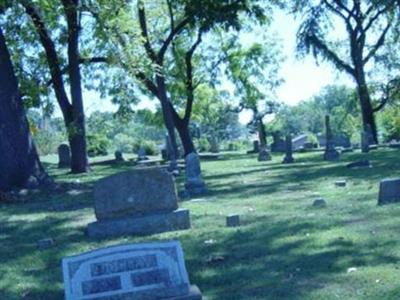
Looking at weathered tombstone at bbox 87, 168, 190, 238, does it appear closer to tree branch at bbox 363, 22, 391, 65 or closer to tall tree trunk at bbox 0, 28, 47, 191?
tall tree trunk at bbox 0, 28, 47, 191

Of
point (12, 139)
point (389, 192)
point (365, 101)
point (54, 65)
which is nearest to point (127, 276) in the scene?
point (389, 192)

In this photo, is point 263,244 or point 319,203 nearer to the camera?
point 263,244

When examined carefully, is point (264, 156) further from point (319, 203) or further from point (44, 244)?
point (44, 244)

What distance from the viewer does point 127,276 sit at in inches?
224

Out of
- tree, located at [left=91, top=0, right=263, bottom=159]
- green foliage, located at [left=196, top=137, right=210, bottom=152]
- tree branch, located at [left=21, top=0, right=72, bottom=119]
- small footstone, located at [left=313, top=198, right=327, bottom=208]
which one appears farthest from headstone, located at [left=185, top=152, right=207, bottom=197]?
green foliage, located at [left=196, top=137, right=210, bottom=152]

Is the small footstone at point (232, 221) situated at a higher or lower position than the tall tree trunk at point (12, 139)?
lower

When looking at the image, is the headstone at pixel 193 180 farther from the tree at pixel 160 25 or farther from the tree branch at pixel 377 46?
the tree branch at pixel 377 46

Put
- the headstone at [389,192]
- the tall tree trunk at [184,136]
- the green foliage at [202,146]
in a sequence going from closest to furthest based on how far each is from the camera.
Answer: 1. the headstone at [389,192]
2. the tall tree trunk at [184,136]
3. the green foliage at [202,146]

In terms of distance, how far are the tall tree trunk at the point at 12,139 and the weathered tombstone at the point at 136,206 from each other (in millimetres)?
7015

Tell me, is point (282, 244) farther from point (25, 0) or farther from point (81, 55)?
point (81, 55)

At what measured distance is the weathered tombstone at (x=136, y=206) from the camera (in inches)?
413

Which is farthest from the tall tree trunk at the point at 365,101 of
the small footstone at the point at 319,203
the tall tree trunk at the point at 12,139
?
the small footstone at the point at 319,203

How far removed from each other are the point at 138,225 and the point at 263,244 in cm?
243

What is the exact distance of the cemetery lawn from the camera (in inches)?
267
